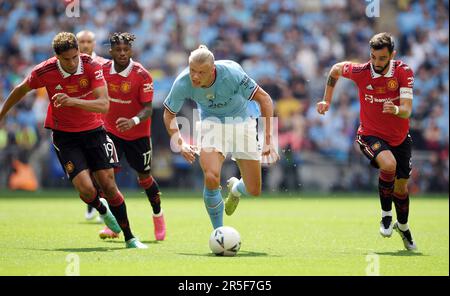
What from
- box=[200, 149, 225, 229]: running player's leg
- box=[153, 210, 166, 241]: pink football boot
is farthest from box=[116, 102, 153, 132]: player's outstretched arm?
box=[153, 210, 166, 241]: pink football boot

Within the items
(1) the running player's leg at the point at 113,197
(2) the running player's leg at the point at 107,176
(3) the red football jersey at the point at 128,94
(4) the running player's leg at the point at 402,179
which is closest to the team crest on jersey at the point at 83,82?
(2) the running player's leg at the point at 107,176

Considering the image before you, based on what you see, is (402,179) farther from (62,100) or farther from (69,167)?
(62,100)

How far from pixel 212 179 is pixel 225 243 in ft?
2.82

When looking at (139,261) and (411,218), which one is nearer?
(139,261)

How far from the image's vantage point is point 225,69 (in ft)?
37.0

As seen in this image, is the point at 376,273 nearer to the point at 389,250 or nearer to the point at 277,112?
the point at 389,250

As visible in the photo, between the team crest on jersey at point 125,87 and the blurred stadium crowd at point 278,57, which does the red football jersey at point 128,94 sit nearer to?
the team crest on jersey at point 125,87

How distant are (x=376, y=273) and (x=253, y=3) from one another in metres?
20.3

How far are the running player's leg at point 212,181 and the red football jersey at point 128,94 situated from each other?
1661 mm

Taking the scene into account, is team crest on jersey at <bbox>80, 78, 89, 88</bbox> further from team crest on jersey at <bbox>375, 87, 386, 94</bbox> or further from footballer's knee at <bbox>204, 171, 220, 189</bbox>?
team crest on jersey at <bbox>375, 87, 386, 94</bbox>

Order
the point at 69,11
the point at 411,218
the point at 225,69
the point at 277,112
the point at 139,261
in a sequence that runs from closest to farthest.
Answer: the point at 139,261 < the point at 225,69 < the point at 411,218 < the point at 69,11 < the point at 277,112

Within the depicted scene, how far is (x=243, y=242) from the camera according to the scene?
1247 centimetres

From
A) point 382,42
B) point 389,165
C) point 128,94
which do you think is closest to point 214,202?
point 389,165
